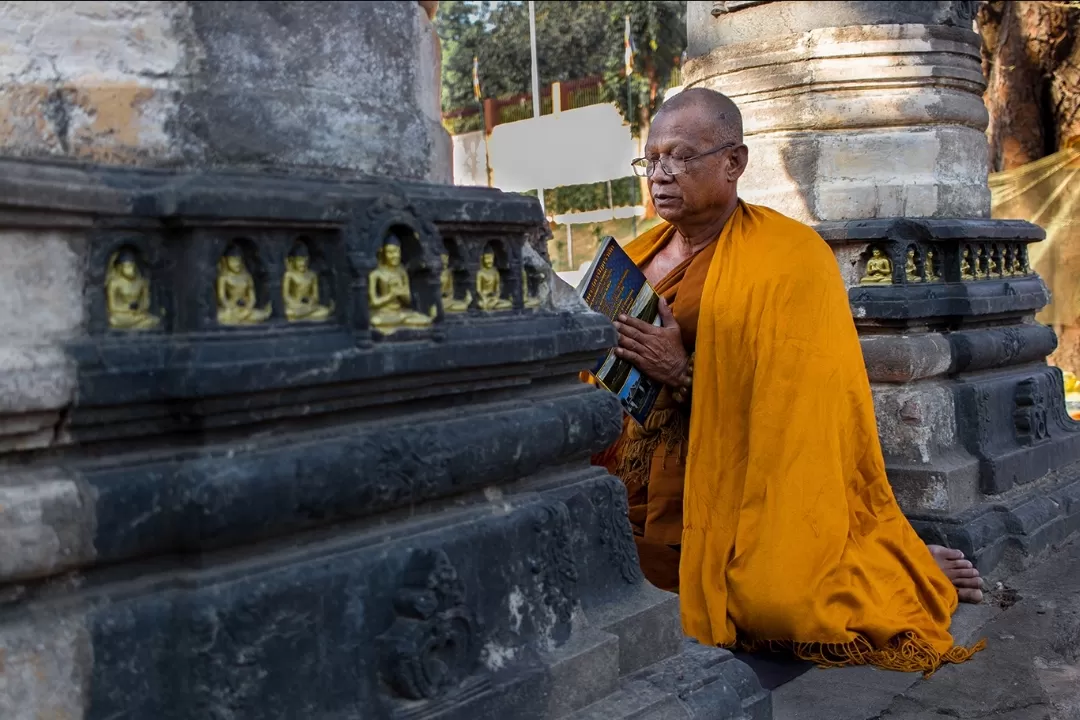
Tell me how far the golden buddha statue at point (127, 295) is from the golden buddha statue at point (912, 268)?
2959 mm

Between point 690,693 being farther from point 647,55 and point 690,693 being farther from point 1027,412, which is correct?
point 647,55

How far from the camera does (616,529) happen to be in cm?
207

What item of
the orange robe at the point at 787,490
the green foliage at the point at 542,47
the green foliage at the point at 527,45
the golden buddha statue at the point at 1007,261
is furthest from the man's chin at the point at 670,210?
the green foliage at the point at 527,45

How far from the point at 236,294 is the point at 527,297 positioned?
0.61 meters

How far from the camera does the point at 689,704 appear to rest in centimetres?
197

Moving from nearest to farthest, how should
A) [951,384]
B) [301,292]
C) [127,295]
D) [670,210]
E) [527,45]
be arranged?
[127,295] → [301,292] → [670,210] → [951,384] → [527,45]

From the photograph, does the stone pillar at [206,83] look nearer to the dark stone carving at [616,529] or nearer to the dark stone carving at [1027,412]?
the dark stone carving at [616,529]

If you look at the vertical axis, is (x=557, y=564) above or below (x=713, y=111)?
below

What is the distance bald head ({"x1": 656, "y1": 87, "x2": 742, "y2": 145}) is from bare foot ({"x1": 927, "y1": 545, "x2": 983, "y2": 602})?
1421 millimetres

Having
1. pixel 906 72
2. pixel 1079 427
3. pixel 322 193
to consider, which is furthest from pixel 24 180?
pixel 1079 427

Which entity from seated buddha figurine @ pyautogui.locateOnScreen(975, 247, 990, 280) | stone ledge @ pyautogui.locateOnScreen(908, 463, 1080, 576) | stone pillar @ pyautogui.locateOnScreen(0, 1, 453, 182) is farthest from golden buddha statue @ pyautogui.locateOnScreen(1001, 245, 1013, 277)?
stone pillar @ pyautogui.locateOnScreen(0, 1, 453, 182)

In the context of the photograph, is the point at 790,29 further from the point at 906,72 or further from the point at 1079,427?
the point at 1079,427

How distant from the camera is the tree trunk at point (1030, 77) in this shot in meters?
8.71

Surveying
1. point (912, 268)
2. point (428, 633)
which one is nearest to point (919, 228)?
point (912, 268)
